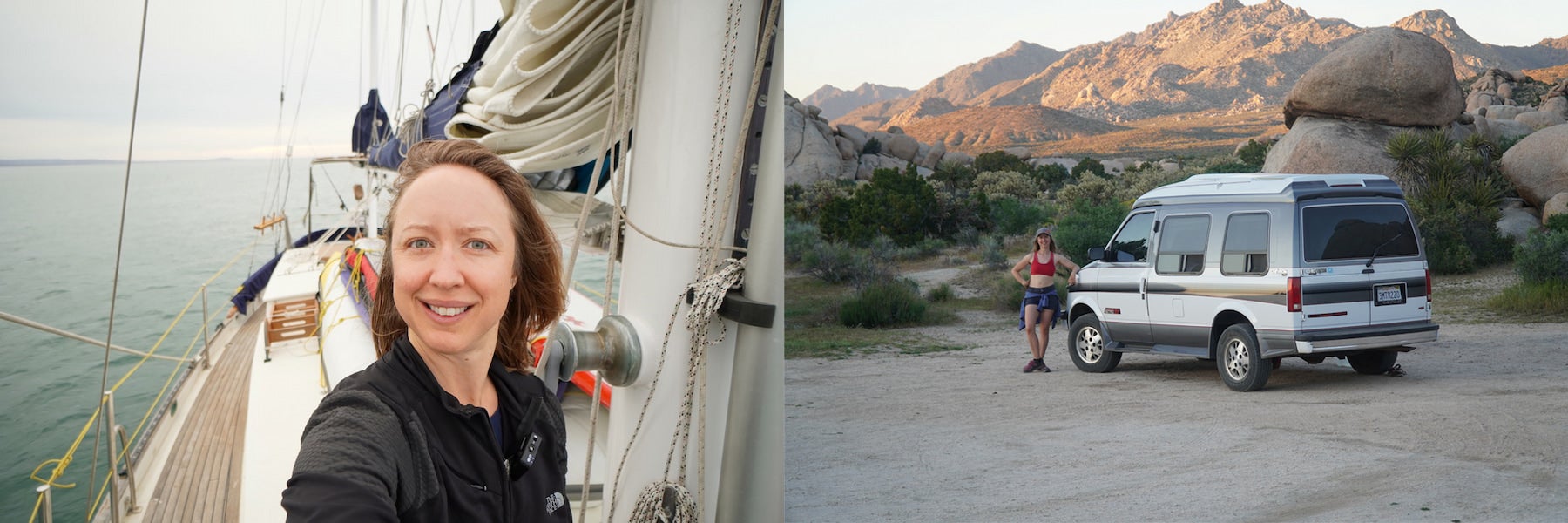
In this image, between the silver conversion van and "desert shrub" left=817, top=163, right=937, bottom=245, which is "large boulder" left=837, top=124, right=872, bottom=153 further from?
the silver conversion van

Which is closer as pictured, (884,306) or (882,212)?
(884,306)

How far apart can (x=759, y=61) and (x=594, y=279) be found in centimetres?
1450

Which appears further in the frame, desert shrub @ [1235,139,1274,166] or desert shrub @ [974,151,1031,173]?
desert shrub @ [974,151,1031,173]

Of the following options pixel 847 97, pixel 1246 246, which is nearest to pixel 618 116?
pixel 1246 246

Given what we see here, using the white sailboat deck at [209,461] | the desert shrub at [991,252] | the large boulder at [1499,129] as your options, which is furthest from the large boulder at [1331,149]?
the white sailboat deck at [209,461]

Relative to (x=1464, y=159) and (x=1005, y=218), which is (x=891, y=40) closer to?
(x=1005, y=218)

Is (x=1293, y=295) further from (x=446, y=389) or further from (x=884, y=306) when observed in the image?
(x=446, y=389)

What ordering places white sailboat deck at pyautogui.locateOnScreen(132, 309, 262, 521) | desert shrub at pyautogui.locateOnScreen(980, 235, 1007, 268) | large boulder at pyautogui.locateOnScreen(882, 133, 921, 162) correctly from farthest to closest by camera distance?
1. large boulder at pyautogui.locateOnScreen(882, 133, 921, 162)
2. desert shrub at pyautogui.locateOnScreen(980, 235, 1007, 268)
3. white sailboat deck at pyautogui.locateOnScreen(132, 309, 262, 521)

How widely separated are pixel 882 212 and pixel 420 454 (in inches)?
136

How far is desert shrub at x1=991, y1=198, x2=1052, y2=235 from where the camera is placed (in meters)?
3.54

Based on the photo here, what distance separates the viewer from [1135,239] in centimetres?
334

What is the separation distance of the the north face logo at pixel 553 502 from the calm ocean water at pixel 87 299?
5.20m

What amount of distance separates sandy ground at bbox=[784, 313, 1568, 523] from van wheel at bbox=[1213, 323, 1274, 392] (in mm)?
39

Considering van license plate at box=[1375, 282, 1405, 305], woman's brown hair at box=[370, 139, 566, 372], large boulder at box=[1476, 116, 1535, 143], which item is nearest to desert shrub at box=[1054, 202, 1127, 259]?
van license plate at box=[1375, 282, 1405, 305]
